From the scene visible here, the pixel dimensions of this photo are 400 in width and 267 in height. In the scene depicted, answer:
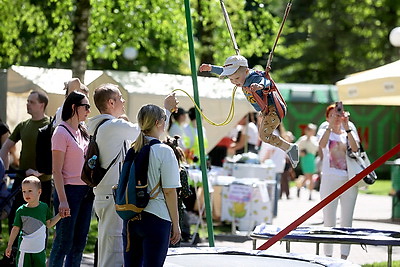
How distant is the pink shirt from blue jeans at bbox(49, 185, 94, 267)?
91mm

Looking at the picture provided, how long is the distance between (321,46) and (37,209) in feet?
123

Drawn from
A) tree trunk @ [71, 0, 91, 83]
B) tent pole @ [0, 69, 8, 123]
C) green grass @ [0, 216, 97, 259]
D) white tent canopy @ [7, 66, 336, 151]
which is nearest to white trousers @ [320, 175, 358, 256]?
green grass @ [0, 216, 97, 259]

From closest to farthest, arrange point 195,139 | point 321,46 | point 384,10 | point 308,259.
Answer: point 308,259 < point 195,139 < point 384,10 < point 321,46

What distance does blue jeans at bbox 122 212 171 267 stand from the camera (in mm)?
6871

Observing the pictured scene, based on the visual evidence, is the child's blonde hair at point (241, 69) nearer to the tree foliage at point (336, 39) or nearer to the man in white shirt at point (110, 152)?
the man in white shirt at point (110, 152)

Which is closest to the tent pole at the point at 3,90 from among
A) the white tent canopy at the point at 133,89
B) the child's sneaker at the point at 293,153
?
the white tent canopy at the point at 133,89

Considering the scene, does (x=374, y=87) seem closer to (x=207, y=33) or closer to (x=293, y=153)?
(x=293, y=153)

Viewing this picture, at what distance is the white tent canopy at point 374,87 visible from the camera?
613 inches

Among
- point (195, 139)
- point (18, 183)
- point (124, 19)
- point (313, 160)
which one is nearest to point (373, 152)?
point (313, 160)

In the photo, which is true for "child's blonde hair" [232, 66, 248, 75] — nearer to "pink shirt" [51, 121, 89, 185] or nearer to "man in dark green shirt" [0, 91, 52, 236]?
"pink shirt" [51, 121, 89, 185]

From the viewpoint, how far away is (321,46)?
147 feet

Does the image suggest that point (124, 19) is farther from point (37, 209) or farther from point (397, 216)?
point (37, 209)

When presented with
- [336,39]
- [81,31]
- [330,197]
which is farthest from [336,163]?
[336,39]

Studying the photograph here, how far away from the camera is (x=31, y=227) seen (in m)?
8.47
